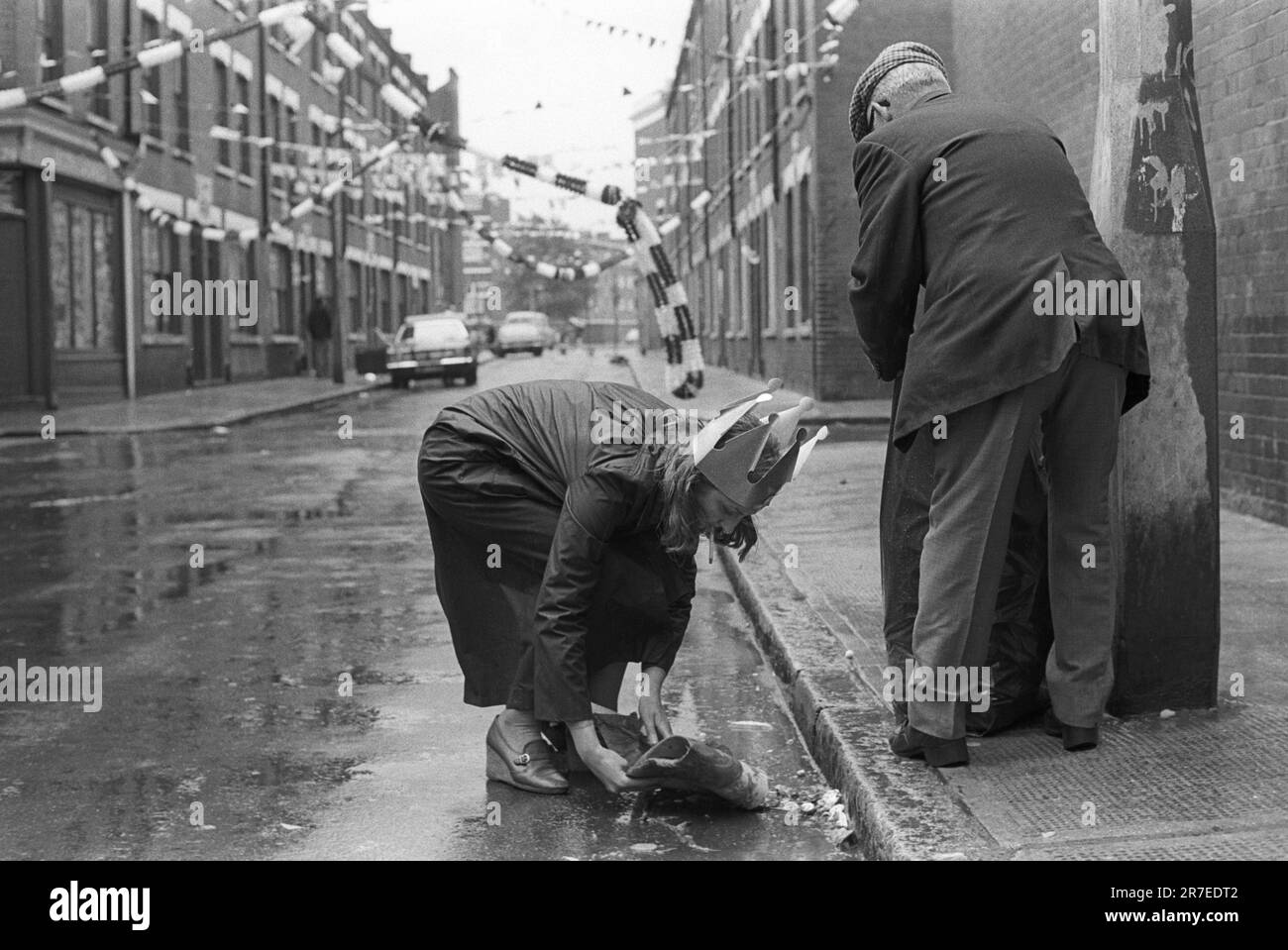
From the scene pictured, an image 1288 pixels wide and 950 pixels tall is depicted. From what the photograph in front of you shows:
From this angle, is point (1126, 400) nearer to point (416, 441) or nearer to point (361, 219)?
point (416, 441)

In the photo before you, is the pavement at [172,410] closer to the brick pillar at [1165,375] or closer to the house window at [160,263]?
the house window at [160,263]

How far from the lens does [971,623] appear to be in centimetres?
461

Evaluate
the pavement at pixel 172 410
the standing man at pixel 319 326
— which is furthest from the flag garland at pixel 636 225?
the standing man at pixel 319 326

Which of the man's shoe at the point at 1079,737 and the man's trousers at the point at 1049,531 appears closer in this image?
the man's trousers at the point at 1049,531

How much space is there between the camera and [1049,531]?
15.9ft

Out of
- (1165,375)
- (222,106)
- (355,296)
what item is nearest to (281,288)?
(222,106)

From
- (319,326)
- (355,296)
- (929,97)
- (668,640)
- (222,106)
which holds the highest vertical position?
(222,106)

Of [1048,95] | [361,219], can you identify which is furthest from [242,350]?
[1048,95]

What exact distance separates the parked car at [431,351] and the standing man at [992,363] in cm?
3129

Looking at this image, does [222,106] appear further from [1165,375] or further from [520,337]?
[1165,375]

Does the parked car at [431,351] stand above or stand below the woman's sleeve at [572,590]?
above

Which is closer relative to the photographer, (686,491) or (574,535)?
(686,491)

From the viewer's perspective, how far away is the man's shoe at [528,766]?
4.82 metres

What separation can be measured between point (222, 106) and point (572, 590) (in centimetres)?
3188
